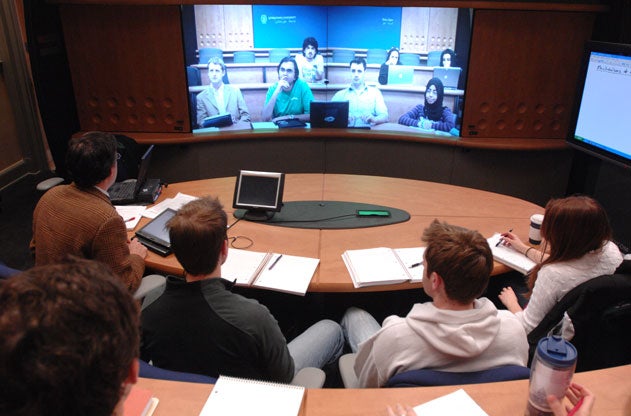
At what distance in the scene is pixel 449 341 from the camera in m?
1.42

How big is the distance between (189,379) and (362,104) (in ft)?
11.4

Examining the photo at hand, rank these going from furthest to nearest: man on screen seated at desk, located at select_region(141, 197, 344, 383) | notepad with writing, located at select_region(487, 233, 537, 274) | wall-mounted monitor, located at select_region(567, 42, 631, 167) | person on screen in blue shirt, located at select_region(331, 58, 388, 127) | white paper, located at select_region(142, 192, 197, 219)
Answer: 1. person on screen in blue shirt, located at select_region(331, 58, 388, 127)
2. wall-mounted monitor, located at select_region(567, 42, 631, 167)
3. white paper, located at select_region(142, 192, 197, 219)
4. notepad with writing, located at select_region(487, 233, 537, 274)
5. man on screen seated at desk, located at select_region(141, 197, 344, 383)

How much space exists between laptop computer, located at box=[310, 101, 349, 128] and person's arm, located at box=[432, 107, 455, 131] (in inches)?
31.8

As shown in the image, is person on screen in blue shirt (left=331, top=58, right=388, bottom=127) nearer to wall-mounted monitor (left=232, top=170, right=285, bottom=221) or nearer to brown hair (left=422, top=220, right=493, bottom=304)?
wall-mounted monitor (left=232, top=170, right=285, bottom=221)

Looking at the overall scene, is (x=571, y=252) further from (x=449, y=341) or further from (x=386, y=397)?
(x=386, y=397)

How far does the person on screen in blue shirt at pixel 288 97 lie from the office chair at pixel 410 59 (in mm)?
849

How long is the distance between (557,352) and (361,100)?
139 inches

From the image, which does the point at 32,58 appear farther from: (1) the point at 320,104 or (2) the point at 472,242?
(2) the point at 472,242

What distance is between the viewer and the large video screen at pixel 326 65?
13.5 feet

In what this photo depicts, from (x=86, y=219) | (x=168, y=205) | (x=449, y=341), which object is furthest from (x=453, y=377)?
(x=168, y=205)

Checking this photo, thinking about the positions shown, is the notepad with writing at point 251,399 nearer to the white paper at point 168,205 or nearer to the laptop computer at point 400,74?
the white paper at point 168,205

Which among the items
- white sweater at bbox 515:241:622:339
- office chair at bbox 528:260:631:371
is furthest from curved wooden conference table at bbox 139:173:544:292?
office chair at bbox 528:260:631:371

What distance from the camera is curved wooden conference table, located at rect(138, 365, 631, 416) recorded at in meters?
1.33

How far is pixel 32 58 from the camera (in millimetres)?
3873
